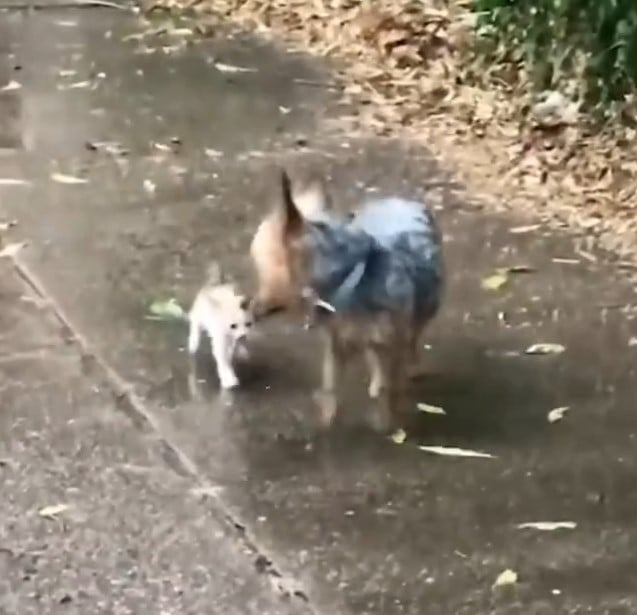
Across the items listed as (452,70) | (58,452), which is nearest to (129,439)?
(58,452)

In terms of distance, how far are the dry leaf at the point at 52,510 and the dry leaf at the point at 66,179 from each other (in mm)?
2588

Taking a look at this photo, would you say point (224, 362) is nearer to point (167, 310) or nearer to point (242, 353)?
point (242, 353)

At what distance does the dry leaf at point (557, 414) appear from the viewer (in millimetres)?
5020

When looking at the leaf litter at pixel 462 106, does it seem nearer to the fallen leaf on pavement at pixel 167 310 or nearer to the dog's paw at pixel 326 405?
the fallen leaf on pavement at pixel 167 310

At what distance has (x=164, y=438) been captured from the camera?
15.8 feet

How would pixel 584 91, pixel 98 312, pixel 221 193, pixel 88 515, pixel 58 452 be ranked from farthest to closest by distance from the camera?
pixel 584 91
pixel 221 193
pixel 98 312
pixel 58 452
pixel 88 515

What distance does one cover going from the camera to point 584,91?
7.73 meters

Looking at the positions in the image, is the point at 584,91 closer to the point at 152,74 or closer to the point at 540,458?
the point at 152,74

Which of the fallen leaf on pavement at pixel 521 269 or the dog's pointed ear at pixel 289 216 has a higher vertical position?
the dog's pointed ear at pixel 289 216

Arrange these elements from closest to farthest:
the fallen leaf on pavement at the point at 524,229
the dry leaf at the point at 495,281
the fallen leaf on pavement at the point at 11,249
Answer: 1. the dry leaf at the point at 495,281
2. the fallen leaf on pavement at the point at 11,249
3. the fallen leaf on pavement at the point at 524,229

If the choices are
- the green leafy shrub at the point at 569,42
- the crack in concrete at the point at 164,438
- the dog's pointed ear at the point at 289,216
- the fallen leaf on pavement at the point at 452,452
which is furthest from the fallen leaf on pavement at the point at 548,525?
the green leafy shrub at the point at 569,42

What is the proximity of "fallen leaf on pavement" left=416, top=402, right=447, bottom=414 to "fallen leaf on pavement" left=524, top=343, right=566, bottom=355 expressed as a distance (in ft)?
1.63

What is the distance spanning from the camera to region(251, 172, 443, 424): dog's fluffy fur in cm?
463

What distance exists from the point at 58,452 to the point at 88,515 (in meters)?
0.37
